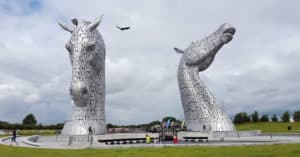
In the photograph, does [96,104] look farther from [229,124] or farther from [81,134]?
[229,124]

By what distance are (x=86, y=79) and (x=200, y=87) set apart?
8437 mm

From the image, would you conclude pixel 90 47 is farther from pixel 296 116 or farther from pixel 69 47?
pixel 296 116

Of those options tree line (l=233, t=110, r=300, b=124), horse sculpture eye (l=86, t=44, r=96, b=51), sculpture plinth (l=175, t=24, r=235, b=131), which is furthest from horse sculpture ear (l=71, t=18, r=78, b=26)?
tree line (l=233, t=110, r=300, b=124)

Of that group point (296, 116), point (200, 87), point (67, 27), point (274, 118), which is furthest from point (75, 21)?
point (296, 116)

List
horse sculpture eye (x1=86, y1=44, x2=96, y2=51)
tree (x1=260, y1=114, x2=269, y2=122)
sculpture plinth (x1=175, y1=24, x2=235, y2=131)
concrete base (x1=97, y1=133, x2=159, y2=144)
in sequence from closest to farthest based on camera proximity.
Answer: concrete base (x1=97, y1=133, x2=159, y2=144)
horse sculpture eye (x1=86, y1=44, x2=96, y2=51)
sculpture plinth (x1=175, y1=24, x2=235, y2=131)
tree (x1=260, y1=114, x2=269, y2=122)

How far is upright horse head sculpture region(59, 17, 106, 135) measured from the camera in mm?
24625

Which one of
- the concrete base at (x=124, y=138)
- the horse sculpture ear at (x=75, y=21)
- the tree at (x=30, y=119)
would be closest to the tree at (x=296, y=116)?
the concrete base at (x=124, y=138)

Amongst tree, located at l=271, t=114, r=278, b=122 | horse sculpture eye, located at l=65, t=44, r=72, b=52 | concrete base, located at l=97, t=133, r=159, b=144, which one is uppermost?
horse sculpture eye, located at l=65, t=44, r=72, b=52

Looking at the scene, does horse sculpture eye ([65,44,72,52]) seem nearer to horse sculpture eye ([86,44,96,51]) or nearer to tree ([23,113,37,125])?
horse sculpture eye ([86,44,96,51])

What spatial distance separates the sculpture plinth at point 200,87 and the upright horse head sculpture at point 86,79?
6.33 metres

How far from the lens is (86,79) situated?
25.4 meters

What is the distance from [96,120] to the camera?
25625 mm

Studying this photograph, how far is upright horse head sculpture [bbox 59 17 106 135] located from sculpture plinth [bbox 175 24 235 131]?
6331mm

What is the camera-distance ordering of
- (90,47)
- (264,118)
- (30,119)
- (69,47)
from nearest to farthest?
(90,47), (69,47), (264,118), (30,119)
